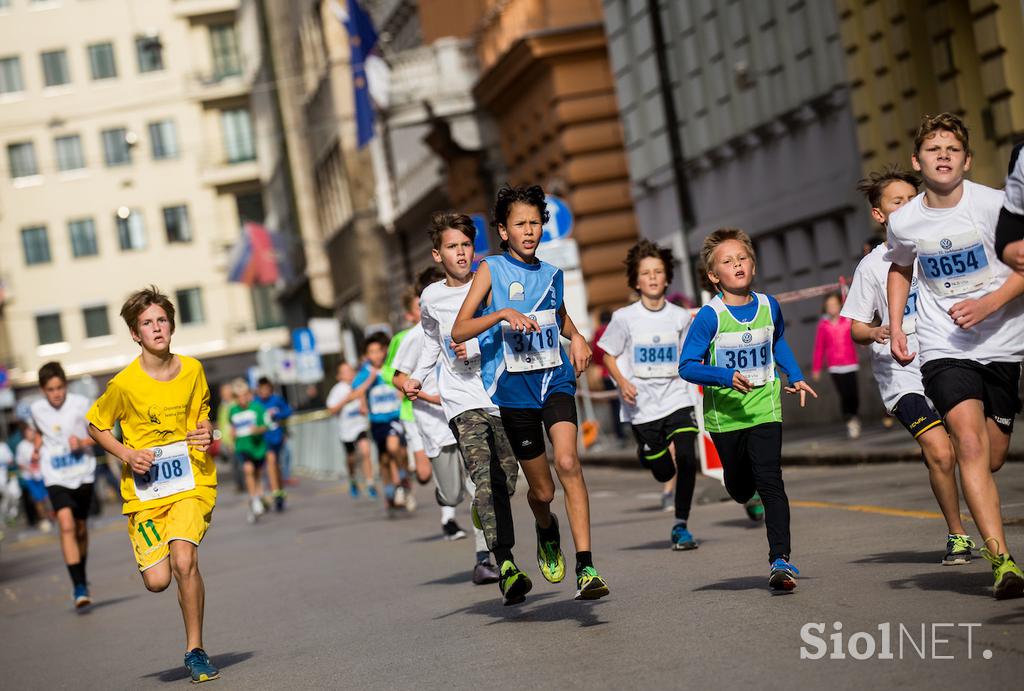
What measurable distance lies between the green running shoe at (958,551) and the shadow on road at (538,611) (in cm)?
167

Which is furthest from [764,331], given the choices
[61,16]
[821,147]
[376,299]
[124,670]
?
[61,16]

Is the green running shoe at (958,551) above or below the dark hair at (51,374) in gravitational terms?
below

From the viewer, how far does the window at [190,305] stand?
8425 centimetres

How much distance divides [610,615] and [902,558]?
161 centimetres

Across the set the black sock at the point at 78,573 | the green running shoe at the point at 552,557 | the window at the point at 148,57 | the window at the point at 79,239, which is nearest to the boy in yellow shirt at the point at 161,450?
the green running shoe at the point at 552,557

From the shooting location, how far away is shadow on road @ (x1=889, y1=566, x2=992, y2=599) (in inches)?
331

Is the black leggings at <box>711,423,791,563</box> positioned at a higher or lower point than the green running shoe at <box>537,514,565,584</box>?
higher

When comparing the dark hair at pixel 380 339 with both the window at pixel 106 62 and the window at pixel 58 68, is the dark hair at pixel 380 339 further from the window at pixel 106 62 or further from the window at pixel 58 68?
the window at pixel 58 68

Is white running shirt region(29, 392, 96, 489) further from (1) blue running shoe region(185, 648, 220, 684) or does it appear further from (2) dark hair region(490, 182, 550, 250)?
(2) dark hair region(490, 182, 550, 250)

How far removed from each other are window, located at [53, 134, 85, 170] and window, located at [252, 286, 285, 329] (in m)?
9.03

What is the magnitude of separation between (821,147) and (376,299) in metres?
34.0

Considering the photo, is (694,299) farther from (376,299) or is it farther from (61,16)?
(61,16)

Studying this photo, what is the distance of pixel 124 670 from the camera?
1073 centimetres

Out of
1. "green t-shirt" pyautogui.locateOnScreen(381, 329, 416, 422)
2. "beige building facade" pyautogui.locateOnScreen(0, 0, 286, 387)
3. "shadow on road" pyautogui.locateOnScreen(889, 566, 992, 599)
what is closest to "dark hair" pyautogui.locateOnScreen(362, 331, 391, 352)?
"green t-shirt" pyautogui.locateOnScreen(381, 329, 416, 422)
